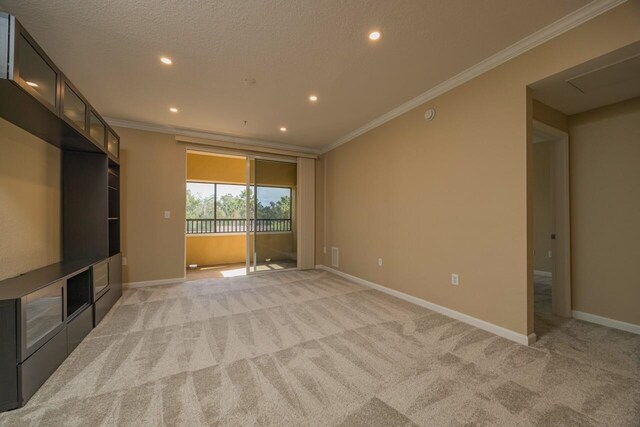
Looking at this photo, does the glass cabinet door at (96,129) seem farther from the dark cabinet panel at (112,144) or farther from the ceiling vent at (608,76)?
the ceiling vent at (608,76)

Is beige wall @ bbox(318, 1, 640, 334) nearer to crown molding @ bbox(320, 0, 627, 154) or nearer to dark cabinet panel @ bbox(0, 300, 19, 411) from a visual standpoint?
crown molding @ bbox(320, 0, 627, 154)

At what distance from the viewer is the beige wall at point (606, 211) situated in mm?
2508

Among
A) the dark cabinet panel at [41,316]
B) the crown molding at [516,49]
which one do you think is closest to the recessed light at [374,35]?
the crown molding at [516,49]

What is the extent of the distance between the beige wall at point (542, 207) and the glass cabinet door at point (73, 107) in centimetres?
661

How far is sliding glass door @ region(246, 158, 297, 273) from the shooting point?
511 cm

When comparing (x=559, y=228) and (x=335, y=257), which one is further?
(x=335, y=257)

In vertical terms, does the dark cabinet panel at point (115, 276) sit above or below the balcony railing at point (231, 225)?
below

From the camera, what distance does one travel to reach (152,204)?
13.8ft

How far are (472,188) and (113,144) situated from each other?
4.55m

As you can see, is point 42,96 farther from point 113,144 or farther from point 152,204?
point 152,204

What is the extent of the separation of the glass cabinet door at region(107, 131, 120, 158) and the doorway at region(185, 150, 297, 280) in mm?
1276

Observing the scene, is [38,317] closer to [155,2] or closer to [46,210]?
[46,210]

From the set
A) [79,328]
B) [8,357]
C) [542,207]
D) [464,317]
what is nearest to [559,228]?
[464,317]

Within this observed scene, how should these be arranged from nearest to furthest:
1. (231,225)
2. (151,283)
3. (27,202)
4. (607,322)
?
(27,202)
(607,322)
(151,283)
(231,225)
